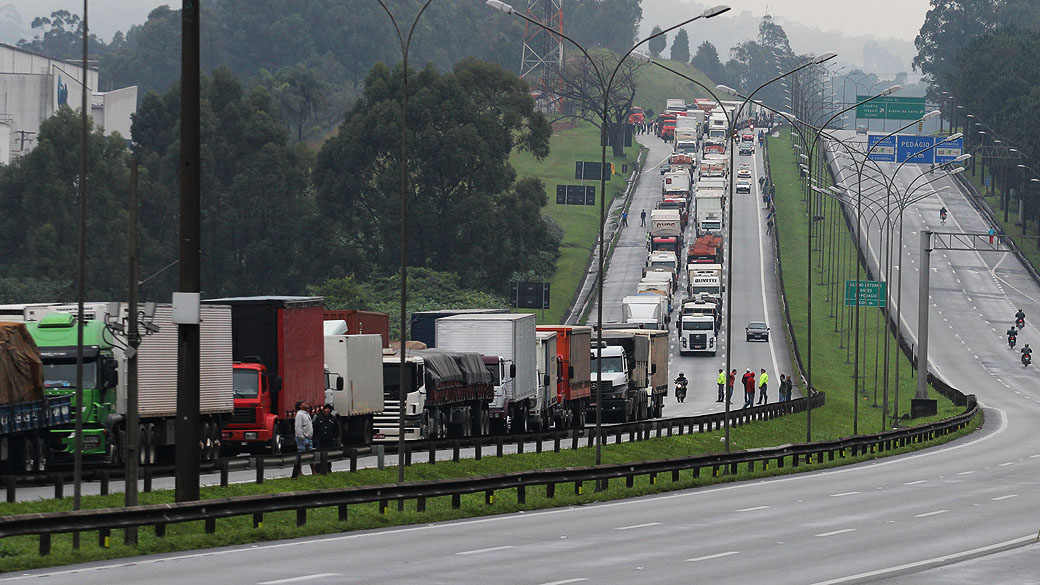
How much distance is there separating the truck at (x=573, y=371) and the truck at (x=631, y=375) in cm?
102

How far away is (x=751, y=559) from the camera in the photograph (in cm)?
2255

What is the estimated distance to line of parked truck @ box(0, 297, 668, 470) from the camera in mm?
33500

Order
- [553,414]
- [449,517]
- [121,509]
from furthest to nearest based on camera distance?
[553,414]
[449,517]
[121,509]

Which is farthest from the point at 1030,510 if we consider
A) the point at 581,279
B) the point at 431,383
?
the point at 581,279

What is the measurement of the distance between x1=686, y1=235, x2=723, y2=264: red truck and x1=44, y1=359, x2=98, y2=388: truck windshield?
9840 centimetres

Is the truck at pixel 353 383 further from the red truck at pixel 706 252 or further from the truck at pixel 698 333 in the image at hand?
the red truck at pixel 706 252

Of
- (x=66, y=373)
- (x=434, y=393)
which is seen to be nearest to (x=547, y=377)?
(x=434, y=393)

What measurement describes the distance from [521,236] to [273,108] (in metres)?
19.1

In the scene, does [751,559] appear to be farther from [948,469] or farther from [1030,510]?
[948,469]

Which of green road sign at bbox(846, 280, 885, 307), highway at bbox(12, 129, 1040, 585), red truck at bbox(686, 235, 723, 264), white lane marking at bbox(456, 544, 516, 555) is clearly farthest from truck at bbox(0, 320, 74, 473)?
red truck at bbox(686, 235, 723, 264)

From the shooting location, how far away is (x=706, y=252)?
131375mm

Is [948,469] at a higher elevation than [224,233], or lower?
lower

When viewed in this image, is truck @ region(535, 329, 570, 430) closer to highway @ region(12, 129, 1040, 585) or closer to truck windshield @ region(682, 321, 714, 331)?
highway @ region(12, 129, 1040, 585)

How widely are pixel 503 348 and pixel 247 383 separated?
41.2 feet
